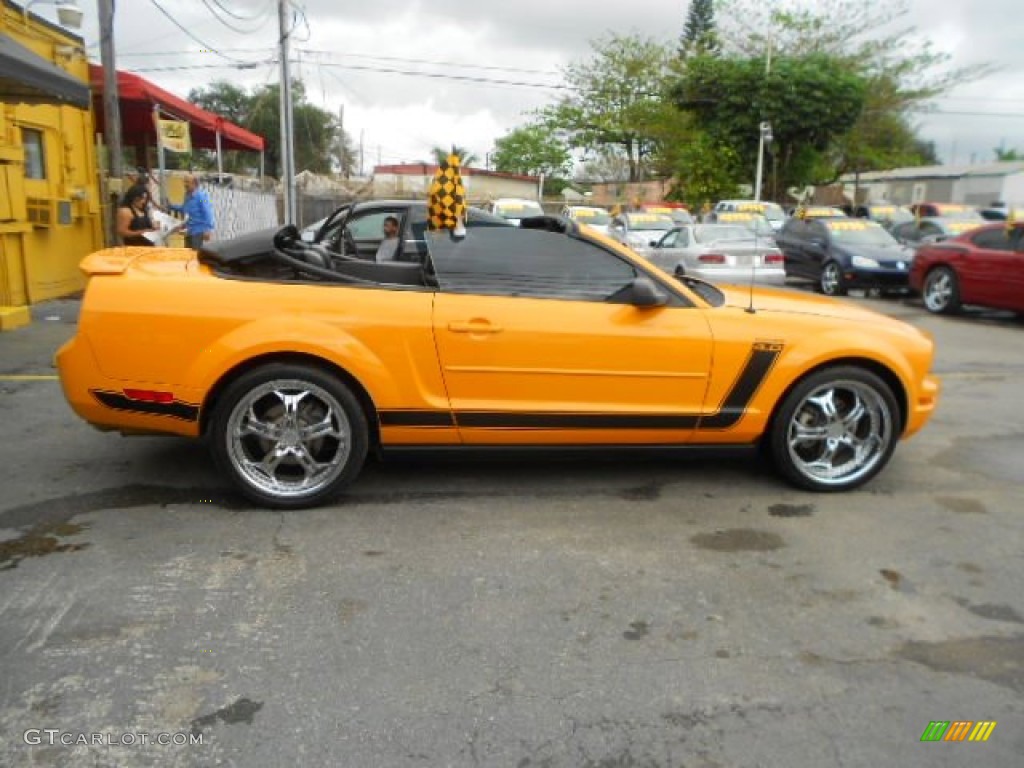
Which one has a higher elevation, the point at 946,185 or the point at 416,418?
the point at 946,185

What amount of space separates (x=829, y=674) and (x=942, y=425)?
375cm

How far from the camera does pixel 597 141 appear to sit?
48.3 m

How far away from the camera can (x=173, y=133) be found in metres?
13.4

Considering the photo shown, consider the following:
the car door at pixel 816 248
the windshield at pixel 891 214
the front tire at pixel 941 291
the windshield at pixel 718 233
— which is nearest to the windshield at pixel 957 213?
the windshield at pixel 891 214

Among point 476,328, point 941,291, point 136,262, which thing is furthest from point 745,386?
point 941,291

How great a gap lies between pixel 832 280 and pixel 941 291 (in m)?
2.52

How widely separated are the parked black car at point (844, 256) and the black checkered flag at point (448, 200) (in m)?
11.6

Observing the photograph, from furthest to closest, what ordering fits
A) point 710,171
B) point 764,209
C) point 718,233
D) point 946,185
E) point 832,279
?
point 946,185
point 710,171
point 764,209
point 832,279
point 718,233

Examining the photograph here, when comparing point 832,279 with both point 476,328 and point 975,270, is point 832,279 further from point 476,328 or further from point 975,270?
point 476,328

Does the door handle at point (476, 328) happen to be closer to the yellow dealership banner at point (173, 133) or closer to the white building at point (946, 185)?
the yellow dealership banner at point (173, 133)

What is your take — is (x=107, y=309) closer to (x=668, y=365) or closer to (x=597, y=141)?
(x=668, y=365)

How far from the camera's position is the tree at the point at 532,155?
67.9m

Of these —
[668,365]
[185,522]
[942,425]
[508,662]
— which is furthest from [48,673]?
[942,425]

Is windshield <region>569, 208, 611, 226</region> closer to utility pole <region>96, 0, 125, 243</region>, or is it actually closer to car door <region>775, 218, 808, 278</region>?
car door <region>775, 218, 808, 278</region>
